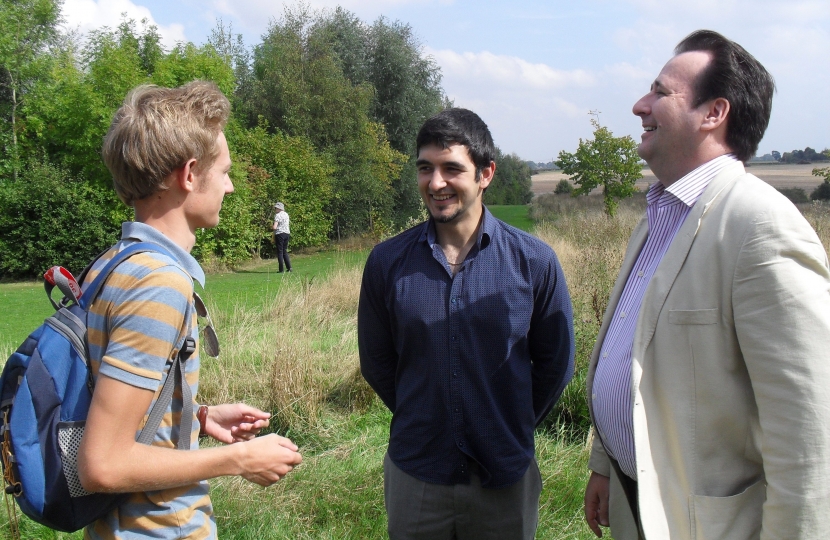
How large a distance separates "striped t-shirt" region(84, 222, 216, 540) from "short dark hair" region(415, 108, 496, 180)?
4.23 feet

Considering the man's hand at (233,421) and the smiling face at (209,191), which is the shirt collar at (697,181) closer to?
the smiling face at (209,191)

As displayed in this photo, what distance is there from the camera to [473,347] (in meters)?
2.54

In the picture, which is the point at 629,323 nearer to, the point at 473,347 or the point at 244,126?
the point at 473,347

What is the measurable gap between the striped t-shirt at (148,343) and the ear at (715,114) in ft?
5.22

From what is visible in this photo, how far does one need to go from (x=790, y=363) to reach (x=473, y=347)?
1165mm

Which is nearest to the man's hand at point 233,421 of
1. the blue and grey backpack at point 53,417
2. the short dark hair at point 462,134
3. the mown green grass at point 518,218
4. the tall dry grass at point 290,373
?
the blue and grey backpack at point 53,417

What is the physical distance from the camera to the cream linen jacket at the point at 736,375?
160 centimetres

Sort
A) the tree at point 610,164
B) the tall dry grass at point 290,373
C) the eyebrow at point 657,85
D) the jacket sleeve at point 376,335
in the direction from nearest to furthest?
the eyebrow at point 657,85
the jacket sleeve at point 376,335
the tall dry grass at point 290,373
the tree at point 610,164

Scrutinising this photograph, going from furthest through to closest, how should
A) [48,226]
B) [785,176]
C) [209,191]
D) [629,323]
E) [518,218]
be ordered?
[518,218], [785,176], [48,226], [629,323], [209,191]

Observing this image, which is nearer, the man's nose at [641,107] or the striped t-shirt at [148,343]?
the striped t-shirt at [148,343]

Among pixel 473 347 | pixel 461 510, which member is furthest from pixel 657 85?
pixel 461 510

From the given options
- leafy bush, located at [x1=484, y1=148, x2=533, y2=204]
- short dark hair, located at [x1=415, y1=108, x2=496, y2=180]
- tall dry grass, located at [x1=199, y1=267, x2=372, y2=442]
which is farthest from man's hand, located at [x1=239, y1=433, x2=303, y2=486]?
leafy bush, located at [x1=484, y1=148, x2=533, y2=204]

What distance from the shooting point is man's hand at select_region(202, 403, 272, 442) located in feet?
7.00

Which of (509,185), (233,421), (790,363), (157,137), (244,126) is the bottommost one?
(233,421)
